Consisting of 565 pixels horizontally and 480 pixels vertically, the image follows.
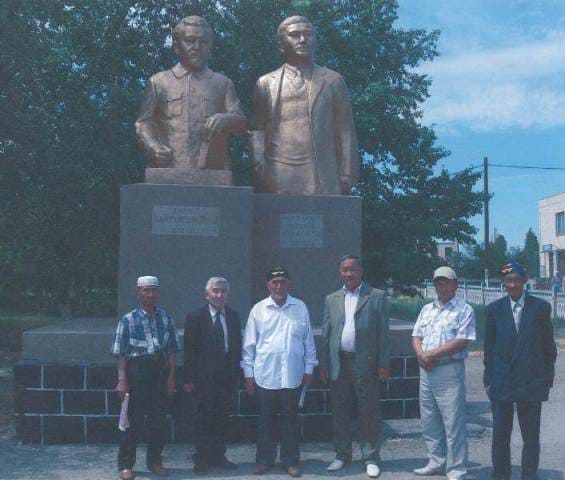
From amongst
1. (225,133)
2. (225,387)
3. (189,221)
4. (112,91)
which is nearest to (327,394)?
(225,387)

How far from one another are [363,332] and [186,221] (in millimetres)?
2224

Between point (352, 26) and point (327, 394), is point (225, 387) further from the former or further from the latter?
point (352, 26)

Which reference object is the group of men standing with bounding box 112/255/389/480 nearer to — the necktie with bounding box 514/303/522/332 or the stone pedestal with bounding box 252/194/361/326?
the necktie with bounding box 514/303/522/332

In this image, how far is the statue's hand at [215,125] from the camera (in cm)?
810

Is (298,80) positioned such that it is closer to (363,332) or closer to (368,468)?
(363,332)

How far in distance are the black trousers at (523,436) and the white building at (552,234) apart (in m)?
57.9

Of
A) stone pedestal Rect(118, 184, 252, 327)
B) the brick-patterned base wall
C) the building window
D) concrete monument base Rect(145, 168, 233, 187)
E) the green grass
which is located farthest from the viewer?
the building window

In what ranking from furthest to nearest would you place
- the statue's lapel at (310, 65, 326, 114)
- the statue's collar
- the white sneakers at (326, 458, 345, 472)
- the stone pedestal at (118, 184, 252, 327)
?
the statue's lapel at (310, 65, 326, 114), the statue's collar, the stone pedestal at (118, 184, 252, 327), the white sneakers at (326, 458, 345, 472)

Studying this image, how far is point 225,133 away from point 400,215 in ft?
39.1

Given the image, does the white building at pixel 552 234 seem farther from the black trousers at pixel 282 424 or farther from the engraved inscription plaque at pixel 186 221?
the black trousers at pixel 282 424

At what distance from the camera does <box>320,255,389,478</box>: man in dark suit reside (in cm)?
634

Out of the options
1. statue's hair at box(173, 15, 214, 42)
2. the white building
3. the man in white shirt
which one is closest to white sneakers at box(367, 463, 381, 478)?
the man in white shirt

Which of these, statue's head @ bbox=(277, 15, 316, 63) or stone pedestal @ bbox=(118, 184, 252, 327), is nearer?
stone pedestal @ bbox=(118, 184, 252, 327)

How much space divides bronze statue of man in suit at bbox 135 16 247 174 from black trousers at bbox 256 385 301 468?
2713 mm
